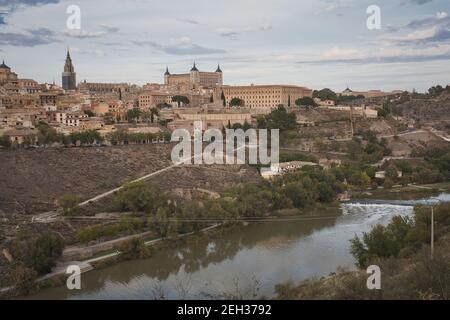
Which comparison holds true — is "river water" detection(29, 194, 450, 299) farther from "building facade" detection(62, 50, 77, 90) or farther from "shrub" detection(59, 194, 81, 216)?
"building facade" detection(62, 50, 77, 90)

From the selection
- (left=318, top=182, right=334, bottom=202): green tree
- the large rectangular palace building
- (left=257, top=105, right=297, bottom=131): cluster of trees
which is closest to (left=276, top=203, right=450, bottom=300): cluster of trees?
(left=318, top=182, right=334, bottom=202): green tree

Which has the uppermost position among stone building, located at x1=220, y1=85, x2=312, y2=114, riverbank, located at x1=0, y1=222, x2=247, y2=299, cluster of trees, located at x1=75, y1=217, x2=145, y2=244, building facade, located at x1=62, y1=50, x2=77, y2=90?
building facade, located at x1=62, y1=50, x2=77, y2=90

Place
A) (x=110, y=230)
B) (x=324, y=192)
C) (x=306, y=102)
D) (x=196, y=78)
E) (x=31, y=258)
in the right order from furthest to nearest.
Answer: (x=196, y=78) → (x=306, y=102) → (x=324, y=192) → (x=110, y=230) → (x=31, y=258)

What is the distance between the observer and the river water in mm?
7547

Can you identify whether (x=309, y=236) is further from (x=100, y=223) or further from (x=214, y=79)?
(x=214, y=79)

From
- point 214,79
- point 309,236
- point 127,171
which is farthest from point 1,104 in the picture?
point 214,79

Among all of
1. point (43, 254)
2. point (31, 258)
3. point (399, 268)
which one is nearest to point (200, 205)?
point (43, 254)

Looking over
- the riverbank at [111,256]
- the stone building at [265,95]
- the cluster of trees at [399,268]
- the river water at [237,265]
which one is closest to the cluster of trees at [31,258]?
the riverbank at [111,256]

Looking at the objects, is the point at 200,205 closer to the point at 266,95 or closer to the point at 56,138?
the point at 56,138

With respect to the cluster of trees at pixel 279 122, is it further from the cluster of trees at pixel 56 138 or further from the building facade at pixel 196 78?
the building facade at pixel 196 78

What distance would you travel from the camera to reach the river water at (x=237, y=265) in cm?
755

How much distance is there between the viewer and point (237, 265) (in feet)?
29.4

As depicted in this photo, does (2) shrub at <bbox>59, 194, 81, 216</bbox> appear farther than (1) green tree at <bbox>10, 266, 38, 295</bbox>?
Yes
